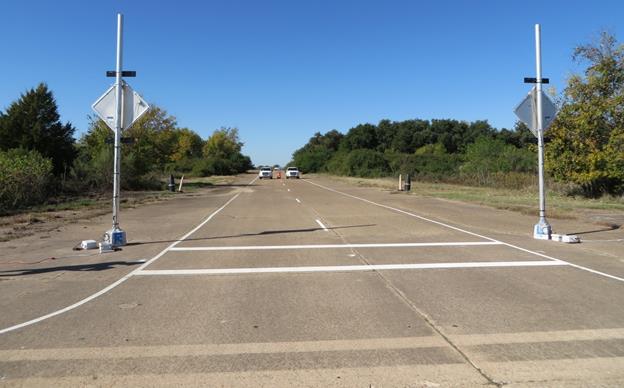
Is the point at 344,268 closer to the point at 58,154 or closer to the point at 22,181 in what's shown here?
the point at 22,181

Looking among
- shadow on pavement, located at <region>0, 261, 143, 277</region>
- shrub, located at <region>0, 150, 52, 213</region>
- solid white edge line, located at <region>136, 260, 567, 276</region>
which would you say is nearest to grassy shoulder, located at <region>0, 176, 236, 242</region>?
shrub, located at <region>0, 150, 52, 213</region>

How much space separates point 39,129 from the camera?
35.6 m

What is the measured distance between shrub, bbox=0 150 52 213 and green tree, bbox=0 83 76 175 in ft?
28.3

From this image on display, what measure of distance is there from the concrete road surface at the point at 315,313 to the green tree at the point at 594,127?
53.8 ft

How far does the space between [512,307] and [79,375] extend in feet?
16.8

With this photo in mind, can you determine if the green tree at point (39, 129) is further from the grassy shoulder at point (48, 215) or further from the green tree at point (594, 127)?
the green tree at point (594, 127)

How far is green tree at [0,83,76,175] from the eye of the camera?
35.2m

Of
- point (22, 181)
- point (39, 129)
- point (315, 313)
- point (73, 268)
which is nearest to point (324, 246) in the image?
point (73, 268)

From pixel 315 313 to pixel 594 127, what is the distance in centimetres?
2579

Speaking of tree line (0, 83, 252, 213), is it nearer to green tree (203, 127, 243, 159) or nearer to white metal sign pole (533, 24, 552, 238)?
white metal sign pole (533, 24, 552, 238)

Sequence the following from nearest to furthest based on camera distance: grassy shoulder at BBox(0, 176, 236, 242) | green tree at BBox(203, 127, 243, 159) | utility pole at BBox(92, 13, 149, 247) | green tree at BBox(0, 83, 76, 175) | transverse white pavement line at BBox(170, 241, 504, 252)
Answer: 1. transverse white pavement line at BBox(170, 241, 504, 252)
2. utility pole at BBox(92, 13, 149, 247)
3. grassy shoulder at BBox(0, 176, 236, 242)
4. green tree at BBox(0, 83, 76, 175)
5. green tree at BBox(203, 127, 243, 159)

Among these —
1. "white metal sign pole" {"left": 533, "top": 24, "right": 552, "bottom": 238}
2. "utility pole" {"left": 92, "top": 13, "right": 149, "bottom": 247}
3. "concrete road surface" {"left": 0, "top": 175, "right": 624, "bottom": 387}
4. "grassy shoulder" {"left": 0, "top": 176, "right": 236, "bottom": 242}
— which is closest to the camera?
"concrete road surface" {"left": 0, "top": 175, "right": 624, "bottom": 387}

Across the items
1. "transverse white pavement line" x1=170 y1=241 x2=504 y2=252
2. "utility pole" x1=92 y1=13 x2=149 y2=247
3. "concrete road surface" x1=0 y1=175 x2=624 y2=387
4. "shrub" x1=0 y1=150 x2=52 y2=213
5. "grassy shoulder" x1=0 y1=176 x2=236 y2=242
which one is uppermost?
"utility pole" x1=92 y1=13 x2=149 y2=247

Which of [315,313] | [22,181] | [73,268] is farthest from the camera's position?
[22,181]
